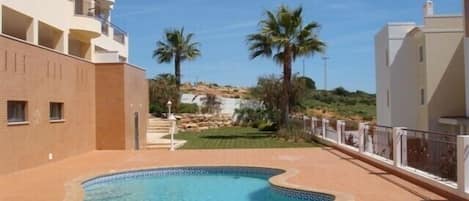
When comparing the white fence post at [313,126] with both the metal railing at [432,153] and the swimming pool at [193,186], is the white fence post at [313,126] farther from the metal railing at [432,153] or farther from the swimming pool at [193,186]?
the metal railing at [432,153]

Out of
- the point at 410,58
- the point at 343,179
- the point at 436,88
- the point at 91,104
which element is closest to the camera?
the point at 343,179

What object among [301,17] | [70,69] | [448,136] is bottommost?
[448,136]

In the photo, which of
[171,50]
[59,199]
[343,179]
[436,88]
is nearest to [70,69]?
[59,199]

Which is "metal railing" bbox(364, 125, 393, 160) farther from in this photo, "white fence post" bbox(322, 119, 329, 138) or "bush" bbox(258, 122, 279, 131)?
"bush" bbox(258, 122, 279, 131)

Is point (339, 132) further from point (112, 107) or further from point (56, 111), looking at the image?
point (56, 111)

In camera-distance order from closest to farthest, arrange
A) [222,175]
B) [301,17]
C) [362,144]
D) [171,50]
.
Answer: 1. [222,175]
2. [362,144]
3. [301,17]
4. [171,50]

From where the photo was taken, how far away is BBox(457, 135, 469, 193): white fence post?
904cm

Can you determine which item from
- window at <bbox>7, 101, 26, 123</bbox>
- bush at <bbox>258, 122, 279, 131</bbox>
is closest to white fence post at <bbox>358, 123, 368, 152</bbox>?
window at <bbox>7, 101, 26, 123</bbox>

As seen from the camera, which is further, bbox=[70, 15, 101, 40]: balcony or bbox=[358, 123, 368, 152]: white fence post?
bbox=[70, 15, 101, 40]: balcony

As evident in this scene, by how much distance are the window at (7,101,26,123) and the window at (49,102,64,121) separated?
212 cm

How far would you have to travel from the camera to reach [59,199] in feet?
33.8

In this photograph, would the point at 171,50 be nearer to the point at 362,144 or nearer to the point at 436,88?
the point at 436,88

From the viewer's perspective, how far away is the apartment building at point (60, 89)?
15.1m

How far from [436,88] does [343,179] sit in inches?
558
